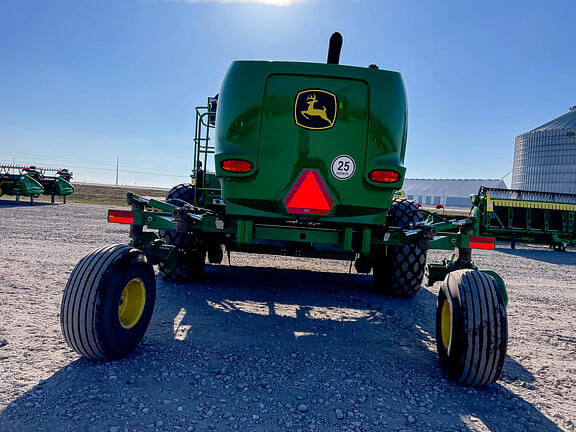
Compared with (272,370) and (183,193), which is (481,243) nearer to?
(272,370)

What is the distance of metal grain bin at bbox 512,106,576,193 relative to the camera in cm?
2864

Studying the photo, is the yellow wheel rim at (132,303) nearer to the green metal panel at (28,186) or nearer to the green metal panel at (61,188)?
the green metal panel at (28,186)

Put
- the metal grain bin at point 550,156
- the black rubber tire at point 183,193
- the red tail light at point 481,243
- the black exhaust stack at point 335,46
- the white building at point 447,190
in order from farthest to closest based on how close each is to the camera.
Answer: the white building at point 447,190, the metal grain bin at point 550,156, the black rubber tire at point 183,193, the black exhaust stack at point 335,46, the red tail light at point 481,243

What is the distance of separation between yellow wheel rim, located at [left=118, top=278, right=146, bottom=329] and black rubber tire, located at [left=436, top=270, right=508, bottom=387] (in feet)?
7.85

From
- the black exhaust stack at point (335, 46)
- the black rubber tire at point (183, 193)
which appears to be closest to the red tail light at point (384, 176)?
the black exhaust stack at point (335, 46)

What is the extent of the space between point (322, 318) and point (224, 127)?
224cm

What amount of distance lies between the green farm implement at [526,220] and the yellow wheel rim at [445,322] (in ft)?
36.4

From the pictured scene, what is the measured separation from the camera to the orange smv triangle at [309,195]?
10.9 ft

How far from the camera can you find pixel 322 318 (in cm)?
410

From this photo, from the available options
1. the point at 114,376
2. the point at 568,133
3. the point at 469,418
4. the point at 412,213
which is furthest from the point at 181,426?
the point at 568,133

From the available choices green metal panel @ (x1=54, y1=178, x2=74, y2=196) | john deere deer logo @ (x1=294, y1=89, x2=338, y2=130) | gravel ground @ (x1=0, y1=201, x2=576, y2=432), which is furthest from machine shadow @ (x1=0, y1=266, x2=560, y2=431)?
green metal panel @ (x1=54, y1=178, x2=74, y2=196)

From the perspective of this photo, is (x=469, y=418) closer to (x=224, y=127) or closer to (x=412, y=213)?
(x=224, y=127)

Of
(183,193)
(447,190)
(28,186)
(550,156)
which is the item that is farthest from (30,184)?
(447,190)

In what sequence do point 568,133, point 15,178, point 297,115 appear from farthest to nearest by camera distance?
1. point 568,133
2. point 15,178
3. point 297,115
